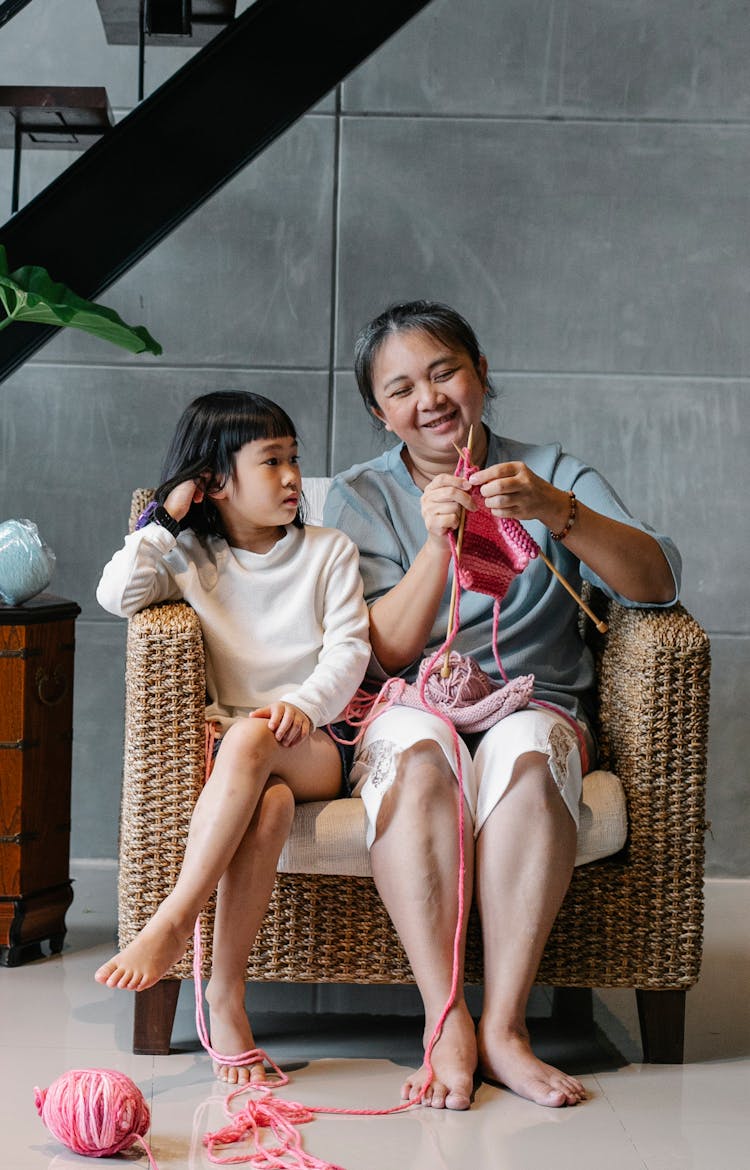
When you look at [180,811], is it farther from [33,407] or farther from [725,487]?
[725,487]

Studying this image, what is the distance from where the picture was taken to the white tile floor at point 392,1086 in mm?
1775

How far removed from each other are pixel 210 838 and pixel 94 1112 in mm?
409

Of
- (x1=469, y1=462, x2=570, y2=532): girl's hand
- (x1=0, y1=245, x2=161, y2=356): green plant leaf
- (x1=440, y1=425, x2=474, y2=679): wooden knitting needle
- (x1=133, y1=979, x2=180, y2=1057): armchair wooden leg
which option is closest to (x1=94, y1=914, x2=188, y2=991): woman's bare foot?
(x1=133, y1=979, x2=180, y2=1057): armchair wooden leg

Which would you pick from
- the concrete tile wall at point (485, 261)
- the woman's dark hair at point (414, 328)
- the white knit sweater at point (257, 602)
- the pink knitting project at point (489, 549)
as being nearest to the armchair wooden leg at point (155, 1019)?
the white knit sweater at point (257, 602)

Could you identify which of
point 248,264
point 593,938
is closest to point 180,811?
point 593,938

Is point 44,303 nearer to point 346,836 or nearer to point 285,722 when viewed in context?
point 285,722

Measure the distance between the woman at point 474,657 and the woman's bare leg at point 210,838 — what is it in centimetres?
18

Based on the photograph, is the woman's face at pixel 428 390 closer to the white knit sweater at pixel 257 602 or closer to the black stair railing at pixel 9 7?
the white knit sweater at pixel 257 602

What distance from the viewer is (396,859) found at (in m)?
2.00

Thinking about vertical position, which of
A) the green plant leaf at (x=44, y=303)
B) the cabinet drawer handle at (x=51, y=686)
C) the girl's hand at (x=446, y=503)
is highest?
the green plant leaf at (x=44, y=303)

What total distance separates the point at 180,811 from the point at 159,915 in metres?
0.22

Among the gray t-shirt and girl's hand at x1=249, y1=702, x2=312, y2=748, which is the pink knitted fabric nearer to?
the gray t-shirt

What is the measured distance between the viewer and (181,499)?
227 centimetres

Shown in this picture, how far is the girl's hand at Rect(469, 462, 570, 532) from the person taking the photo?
81.0 inches
